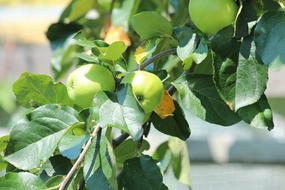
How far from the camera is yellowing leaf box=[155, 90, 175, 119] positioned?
1.96 ft

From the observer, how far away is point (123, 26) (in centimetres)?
95

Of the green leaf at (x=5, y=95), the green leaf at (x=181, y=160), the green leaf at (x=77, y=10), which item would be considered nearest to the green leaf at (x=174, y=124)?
Result: the green leaf at (x=181, y=160)

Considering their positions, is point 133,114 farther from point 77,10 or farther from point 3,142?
point 77,10

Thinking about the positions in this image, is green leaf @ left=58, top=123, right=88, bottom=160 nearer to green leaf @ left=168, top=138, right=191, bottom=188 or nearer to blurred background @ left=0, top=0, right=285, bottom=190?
green leaf @ left=168, top=138, right=191, bottom=188

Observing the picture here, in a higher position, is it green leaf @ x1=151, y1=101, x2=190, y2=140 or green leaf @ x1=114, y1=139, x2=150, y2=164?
green leaf @ x1=151, y1=101, x2=190, y2=140

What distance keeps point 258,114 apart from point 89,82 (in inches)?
5.9

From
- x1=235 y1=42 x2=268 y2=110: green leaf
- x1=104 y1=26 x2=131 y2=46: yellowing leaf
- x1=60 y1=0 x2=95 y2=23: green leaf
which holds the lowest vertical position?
x1=104 y1=26 x2=131 y2=46: yellowing leaf

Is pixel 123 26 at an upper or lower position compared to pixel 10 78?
upper

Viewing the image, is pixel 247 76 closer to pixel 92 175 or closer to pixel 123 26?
pixel 92 175

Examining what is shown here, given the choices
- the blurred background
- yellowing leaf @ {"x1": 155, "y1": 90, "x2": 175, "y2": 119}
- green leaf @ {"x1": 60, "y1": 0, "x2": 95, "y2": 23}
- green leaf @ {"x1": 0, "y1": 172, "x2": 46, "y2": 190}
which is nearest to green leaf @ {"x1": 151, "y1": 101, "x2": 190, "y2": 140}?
yellowing leaf @ {"x1": 155, "y1": 90, "x2": 175, "y2": 119}

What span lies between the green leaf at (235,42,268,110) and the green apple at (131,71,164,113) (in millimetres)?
68

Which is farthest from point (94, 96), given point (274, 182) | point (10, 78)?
point (10, 78)

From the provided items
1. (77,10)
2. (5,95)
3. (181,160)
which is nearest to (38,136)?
(181,160)

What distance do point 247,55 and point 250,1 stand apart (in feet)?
0.18
